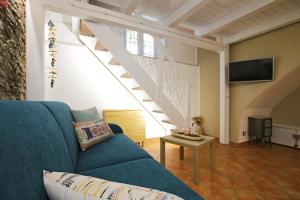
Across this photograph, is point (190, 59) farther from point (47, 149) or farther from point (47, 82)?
point (47, 149)

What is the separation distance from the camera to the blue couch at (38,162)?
581mm

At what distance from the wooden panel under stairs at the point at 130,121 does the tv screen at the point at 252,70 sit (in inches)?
87.4

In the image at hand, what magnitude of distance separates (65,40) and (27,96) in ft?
6.03

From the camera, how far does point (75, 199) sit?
1.78 feet

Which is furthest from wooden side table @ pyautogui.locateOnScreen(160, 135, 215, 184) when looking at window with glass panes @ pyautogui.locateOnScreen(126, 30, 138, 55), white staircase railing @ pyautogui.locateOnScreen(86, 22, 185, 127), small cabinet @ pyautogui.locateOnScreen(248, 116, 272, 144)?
window with glass panes @ pyautogui.locateOnScreen(126, 30, 138, 55)

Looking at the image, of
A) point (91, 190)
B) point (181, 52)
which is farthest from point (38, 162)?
point (181, 52)

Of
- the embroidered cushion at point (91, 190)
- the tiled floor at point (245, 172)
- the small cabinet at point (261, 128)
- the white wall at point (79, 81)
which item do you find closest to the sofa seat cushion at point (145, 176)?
the embroidered cushion at point (91, 190)

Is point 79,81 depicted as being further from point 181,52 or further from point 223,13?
point 223,13

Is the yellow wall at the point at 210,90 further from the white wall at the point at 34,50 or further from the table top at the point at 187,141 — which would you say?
the white wall at the point at 34,50

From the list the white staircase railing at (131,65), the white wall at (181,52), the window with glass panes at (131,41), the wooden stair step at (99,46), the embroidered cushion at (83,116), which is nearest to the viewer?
the embroidered cushion at (83,116)

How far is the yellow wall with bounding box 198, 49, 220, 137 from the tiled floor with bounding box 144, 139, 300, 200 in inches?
43.6

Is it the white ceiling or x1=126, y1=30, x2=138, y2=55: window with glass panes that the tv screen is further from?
x1=126, y1=30, x2=138, y2=55: window with glass panes

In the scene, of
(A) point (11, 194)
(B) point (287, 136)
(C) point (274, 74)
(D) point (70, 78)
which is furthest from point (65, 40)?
(B) point (287, 136)

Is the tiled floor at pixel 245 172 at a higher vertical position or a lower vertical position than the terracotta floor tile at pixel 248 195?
higher
